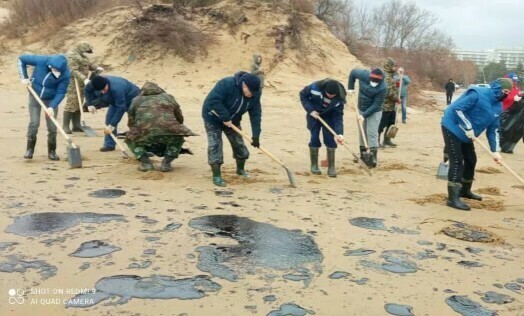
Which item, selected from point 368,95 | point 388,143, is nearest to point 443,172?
point 368,95

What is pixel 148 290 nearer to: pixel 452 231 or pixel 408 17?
pixel 452 231

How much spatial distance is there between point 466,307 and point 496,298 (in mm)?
298

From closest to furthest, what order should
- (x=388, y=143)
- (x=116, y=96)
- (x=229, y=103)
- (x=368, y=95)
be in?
(x=229, y=103) → (x=116, y=96) → (x=368, y=95) → (x=388, y=143)

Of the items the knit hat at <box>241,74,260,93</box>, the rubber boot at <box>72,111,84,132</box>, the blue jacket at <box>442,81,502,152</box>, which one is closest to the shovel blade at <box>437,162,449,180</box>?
the blue jacket at <box>442,81,502,152</box>

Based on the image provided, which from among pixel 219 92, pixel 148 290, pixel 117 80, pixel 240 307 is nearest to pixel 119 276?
pixel 148 290

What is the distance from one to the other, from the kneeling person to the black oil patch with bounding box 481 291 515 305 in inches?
149

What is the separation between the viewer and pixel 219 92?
5.61m

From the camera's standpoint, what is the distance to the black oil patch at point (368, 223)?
180 inches

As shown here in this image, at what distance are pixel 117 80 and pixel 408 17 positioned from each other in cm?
4217

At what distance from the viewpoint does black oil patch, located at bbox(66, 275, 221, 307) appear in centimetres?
295

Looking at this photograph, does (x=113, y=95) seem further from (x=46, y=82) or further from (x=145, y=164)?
(x=145, y=164)

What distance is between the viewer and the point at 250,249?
3.88 meters

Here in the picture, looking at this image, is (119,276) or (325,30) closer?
(119,276)

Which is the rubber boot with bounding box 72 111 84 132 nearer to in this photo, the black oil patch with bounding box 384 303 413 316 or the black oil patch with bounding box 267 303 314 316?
the black oil patch with bounding box 267 303 314 316
